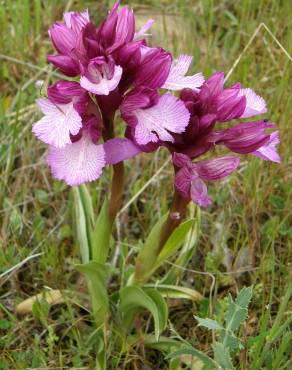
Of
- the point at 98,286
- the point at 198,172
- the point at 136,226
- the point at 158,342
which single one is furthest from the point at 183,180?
the point at 136,226

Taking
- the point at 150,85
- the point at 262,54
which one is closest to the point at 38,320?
the point at 150,85

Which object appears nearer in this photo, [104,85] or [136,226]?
[104,85]

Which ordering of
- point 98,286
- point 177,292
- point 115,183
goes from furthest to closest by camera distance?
point 177,292
point 98,286
point 115,183

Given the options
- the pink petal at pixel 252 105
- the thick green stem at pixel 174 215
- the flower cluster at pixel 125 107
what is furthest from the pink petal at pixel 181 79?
the thick green stem at pixel 174 215

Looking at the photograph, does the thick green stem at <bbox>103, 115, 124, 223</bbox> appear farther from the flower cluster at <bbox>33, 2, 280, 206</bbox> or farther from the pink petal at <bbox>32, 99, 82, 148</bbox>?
the pink petal at <bbox>32, 99, 82, 148</bbox>

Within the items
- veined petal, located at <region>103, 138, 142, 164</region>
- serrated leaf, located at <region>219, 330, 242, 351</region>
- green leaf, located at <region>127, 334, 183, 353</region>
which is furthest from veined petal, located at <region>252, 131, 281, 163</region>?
green leaf, located at <region>127, 334, 183, 353</region>

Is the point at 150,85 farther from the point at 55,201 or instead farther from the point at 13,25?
the point at 13,25

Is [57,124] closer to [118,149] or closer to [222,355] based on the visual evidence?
[118,149]
